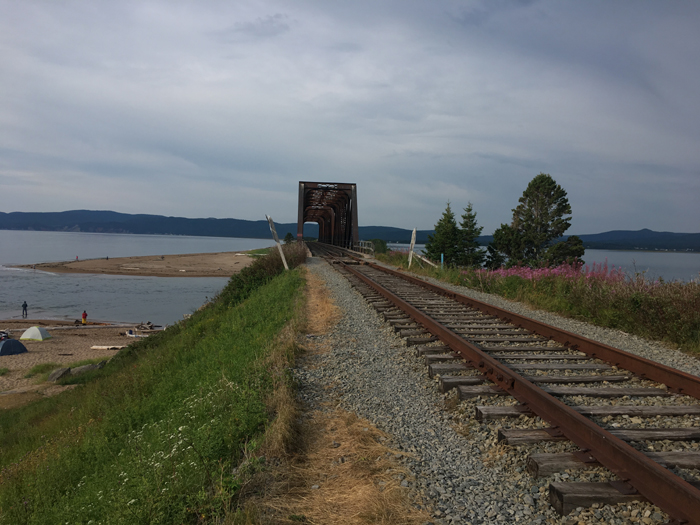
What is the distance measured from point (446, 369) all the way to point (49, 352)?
22327 millimetres

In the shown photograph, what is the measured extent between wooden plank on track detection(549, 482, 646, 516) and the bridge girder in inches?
1329

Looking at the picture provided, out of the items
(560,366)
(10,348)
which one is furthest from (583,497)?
(10,348)

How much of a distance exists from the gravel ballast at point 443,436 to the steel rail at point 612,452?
89 millimetres

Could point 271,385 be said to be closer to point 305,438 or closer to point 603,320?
point 305,438

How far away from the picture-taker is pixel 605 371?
4.71 m

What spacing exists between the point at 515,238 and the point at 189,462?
40381 mm

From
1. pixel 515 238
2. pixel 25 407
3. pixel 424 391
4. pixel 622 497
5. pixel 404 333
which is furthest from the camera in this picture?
pixel 515 238

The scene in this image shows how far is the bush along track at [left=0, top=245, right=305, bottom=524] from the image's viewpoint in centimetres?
276

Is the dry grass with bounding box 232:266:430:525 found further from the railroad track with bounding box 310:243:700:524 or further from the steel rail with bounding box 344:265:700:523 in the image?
the steel rail with bounding box 344:265:700:523

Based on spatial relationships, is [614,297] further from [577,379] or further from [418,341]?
[577,379]

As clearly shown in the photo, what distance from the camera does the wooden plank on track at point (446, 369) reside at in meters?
4.74

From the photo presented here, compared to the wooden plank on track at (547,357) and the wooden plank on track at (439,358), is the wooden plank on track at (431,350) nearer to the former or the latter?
the wooden plank on track at (439,358)

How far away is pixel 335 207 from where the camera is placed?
5678 centimetres

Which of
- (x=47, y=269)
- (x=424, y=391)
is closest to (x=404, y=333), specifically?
(x=424, y=391)
